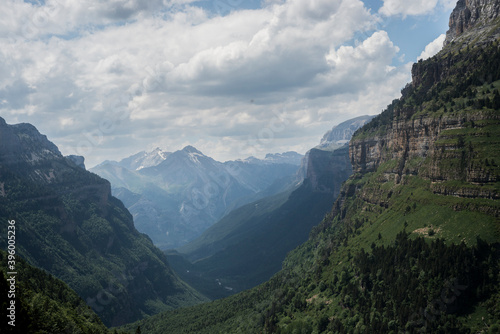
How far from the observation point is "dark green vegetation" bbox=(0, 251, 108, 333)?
274 ft

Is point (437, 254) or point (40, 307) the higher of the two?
point (40, 307)

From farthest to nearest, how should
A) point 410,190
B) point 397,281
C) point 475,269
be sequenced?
point 410,190, point 397,281, point 475,269

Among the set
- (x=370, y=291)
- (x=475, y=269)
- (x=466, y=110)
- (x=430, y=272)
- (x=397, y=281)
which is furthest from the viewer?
(x=466, y=110)

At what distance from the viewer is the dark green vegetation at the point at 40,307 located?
83562mm

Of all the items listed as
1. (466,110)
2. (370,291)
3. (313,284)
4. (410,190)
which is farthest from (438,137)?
(313,284)

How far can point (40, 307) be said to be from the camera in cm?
11662

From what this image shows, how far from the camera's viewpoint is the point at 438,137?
183m

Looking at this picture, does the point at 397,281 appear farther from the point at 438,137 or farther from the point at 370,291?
the point at 438,137

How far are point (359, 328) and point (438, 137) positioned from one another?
101 metres

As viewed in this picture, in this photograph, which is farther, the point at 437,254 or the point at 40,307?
the point at 437,254

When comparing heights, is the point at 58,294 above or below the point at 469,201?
below

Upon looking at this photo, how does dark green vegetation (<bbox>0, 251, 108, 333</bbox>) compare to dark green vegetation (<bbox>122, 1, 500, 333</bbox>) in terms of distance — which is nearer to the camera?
dark green vegetation (<bbox>0, 251, 108, 333</bbox>)

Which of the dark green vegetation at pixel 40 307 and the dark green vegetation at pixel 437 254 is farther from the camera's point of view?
the dark green vegetation at pixel 437 254

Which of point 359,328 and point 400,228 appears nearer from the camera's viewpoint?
point 359,328
